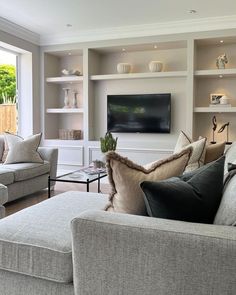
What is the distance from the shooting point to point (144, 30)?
5531mm

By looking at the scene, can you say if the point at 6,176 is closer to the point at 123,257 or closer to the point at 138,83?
the point at 123,257

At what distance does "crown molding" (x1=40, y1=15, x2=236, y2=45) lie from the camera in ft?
16.7

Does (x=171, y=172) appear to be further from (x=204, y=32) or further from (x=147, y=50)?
(x=147, y=50)

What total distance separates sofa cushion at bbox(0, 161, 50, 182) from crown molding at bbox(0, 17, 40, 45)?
2351 mm

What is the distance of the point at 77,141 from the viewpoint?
20.3ft

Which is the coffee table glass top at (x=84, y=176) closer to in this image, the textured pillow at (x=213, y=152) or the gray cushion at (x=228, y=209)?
the textured pillow at (x=213, y=152)

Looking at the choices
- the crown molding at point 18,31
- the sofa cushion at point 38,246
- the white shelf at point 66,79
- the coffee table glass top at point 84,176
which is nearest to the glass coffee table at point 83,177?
the coffee table glass top at point 84,176

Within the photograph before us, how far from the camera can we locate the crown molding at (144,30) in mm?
5098

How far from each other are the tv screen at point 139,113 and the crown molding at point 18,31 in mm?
1723

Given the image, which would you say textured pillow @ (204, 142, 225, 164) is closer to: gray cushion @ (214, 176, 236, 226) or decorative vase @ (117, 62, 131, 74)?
gray cushion @ (214, 176, 236, 226)

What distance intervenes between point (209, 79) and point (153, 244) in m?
5.04

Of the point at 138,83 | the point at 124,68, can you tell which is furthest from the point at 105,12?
the point at 138,83

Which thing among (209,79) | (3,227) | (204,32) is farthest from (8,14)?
(3,227)

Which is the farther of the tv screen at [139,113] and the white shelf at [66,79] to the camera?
the white shelf at [66,79]
